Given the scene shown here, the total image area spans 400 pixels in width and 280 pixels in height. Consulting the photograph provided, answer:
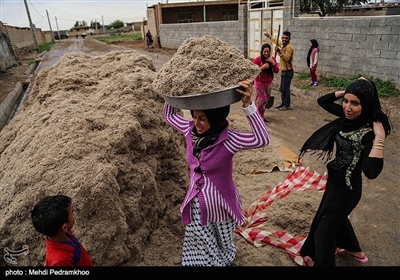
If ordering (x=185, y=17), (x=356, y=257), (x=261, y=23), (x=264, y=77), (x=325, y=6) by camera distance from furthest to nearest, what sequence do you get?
1. (x=185, y=17)
2. (x=325, y=6)
3. (x=261, y=23)
4. (x=264, y=77)
5. (x=356, y=257)

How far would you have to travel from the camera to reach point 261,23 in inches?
448

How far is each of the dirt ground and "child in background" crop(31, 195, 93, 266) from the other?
43 cm

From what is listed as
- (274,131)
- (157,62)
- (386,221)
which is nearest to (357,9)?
(157,62)

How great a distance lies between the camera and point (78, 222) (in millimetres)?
1990

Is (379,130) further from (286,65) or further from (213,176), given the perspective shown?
(286,65)

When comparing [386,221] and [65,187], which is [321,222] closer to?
[386,221]

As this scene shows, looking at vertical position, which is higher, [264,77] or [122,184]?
[264,77]

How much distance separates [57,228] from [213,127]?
1037 mm

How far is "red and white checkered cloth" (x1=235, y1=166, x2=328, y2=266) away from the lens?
2.66m

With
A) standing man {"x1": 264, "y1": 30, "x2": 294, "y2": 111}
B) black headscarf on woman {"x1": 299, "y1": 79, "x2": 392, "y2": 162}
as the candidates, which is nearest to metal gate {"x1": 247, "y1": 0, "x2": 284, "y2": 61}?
standing man {"x1": 264, "y1": 30, "x2": 294, "y2": 111}

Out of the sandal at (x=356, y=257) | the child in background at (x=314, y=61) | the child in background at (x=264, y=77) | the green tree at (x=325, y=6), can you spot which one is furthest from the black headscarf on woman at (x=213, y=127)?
the green tree at (x=325, y=6)

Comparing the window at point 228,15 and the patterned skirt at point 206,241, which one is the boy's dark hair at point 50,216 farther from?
the window at point 228,15

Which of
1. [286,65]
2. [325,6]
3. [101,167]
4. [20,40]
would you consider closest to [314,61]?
[286,65]
